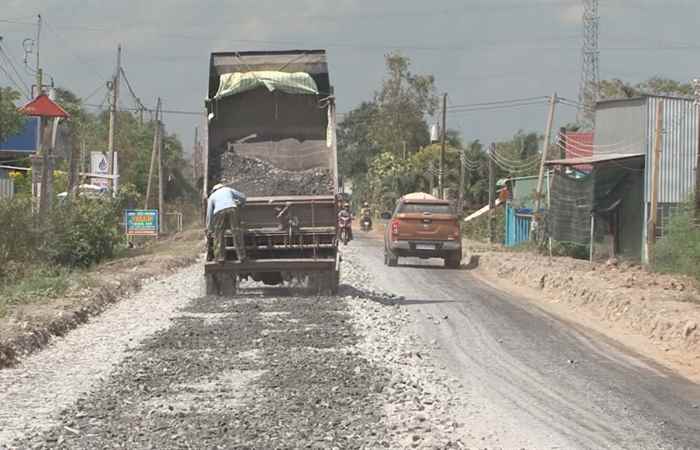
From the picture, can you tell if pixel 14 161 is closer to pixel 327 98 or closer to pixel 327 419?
pixel 327 98

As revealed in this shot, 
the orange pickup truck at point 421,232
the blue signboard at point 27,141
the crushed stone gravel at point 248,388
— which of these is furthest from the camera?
the blue signboard at point 27,141

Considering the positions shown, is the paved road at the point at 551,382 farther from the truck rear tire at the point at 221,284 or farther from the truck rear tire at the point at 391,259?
the truck rear tire at the point at 391,259

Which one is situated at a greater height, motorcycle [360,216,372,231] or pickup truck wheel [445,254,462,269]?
motorcycle [360,216,372,231]

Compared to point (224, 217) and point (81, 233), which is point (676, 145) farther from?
point (81, 233)

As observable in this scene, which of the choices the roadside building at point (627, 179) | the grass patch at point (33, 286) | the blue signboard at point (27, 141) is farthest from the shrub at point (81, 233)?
the blue signboard at point (27, 141)

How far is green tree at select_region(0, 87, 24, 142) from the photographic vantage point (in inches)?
1080

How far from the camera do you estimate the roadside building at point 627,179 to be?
29484mm

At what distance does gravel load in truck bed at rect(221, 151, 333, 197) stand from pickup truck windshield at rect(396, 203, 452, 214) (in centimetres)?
953

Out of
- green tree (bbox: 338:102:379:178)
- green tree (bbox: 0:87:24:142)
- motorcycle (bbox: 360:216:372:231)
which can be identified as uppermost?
green tree (bbox: 338:102:379:178)

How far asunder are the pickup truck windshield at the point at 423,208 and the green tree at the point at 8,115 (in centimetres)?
1072

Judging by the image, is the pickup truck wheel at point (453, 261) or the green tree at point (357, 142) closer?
the pickup truck wheel at point (453, 261)

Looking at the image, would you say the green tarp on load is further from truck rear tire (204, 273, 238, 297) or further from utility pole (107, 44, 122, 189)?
utility pole (107, 44, 122, 189)

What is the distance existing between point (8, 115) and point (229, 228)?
38.9 ft

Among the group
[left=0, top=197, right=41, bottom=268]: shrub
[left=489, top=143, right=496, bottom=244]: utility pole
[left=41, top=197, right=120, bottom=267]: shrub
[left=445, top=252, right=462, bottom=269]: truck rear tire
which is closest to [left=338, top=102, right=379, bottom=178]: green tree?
[left=489, top=143, right=496, bottom=244]: utility pole
